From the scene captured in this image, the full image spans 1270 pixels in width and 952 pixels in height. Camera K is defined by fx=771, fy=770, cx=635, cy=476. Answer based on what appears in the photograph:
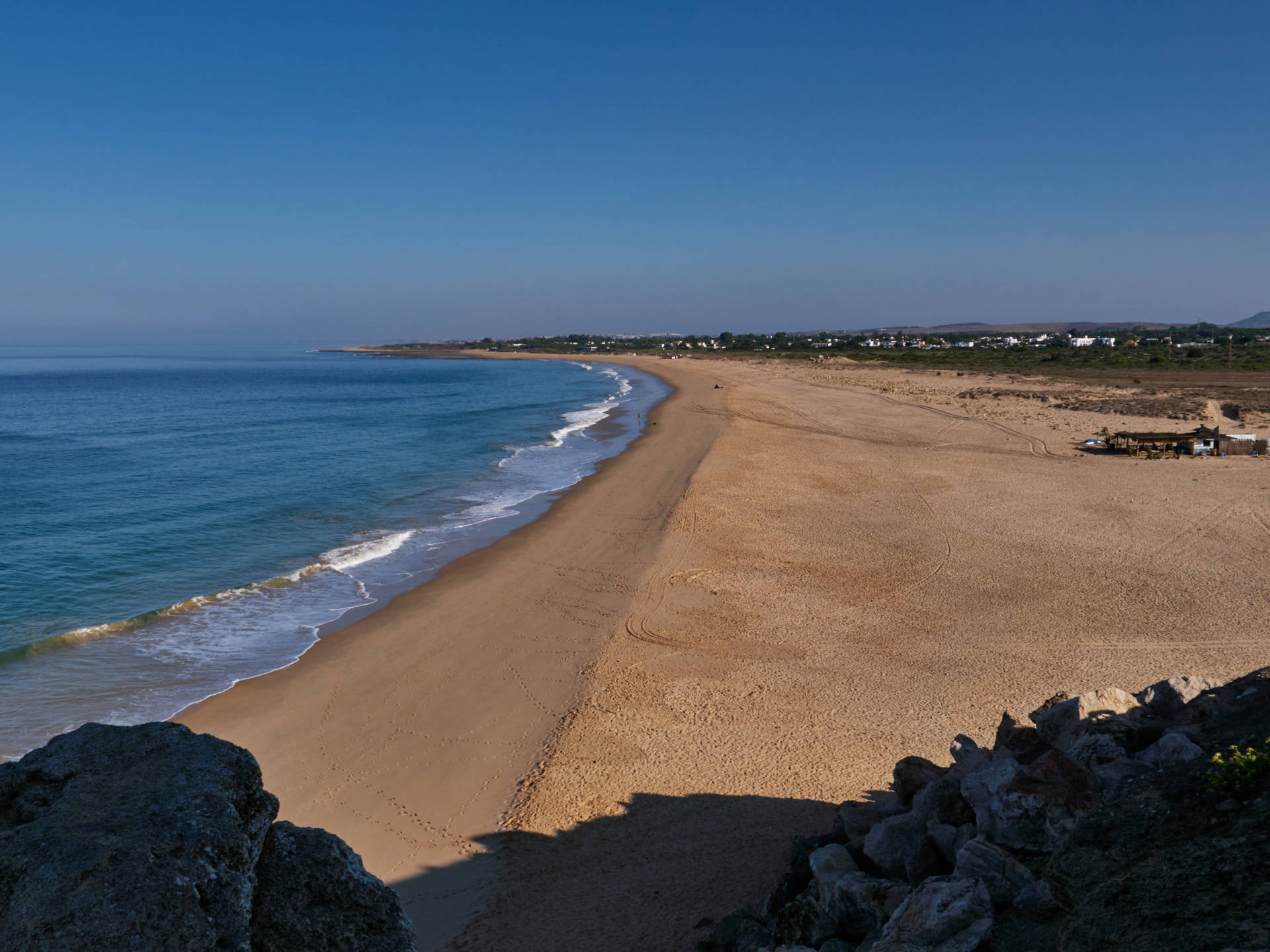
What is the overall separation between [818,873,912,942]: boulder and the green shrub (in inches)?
84.8

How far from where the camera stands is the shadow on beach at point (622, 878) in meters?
7.28

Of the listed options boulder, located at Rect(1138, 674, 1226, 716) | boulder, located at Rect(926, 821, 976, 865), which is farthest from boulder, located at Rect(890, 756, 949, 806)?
boulder, located at Rect(1138, 674, 1226, 716)

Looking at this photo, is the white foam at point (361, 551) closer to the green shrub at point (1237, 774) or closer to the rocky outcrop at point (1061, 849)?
the rocky outcrop at point (1061, 849)

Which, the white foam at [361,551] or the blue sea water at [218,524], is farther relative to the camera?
the white foam at [361,551]

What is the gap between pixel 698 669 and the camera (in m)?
12.8

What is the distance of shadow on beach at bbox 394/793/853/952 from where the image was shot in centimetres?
728

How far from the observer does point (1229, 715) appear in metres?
6.32

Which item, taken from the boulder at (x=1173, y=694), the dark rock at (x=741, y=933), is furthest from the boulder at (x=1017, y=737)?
the dark rock at (x=741, y=933)

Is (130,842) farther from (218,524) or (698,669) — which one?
(218,524)

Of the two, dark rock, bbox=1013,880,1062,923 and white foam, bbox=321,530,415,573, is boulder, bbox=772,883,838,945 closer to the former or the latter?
dark rock, bbox=1013,880,1062,923

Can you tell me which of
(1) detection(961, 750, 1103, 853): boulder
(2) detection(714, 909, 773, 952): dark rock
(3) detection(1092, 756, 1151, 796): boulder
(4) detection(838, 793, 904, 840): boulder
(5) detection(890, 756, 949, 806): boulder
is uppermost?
(3) detection(1092, 756, 1151, 796): boulder

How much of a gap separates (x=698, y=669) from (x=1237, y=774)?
8.56m

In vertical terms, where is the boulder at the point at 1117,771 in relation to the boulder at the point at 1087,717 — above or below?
above

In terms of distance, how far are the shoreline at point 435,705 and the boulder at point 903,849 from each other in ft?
13.3
